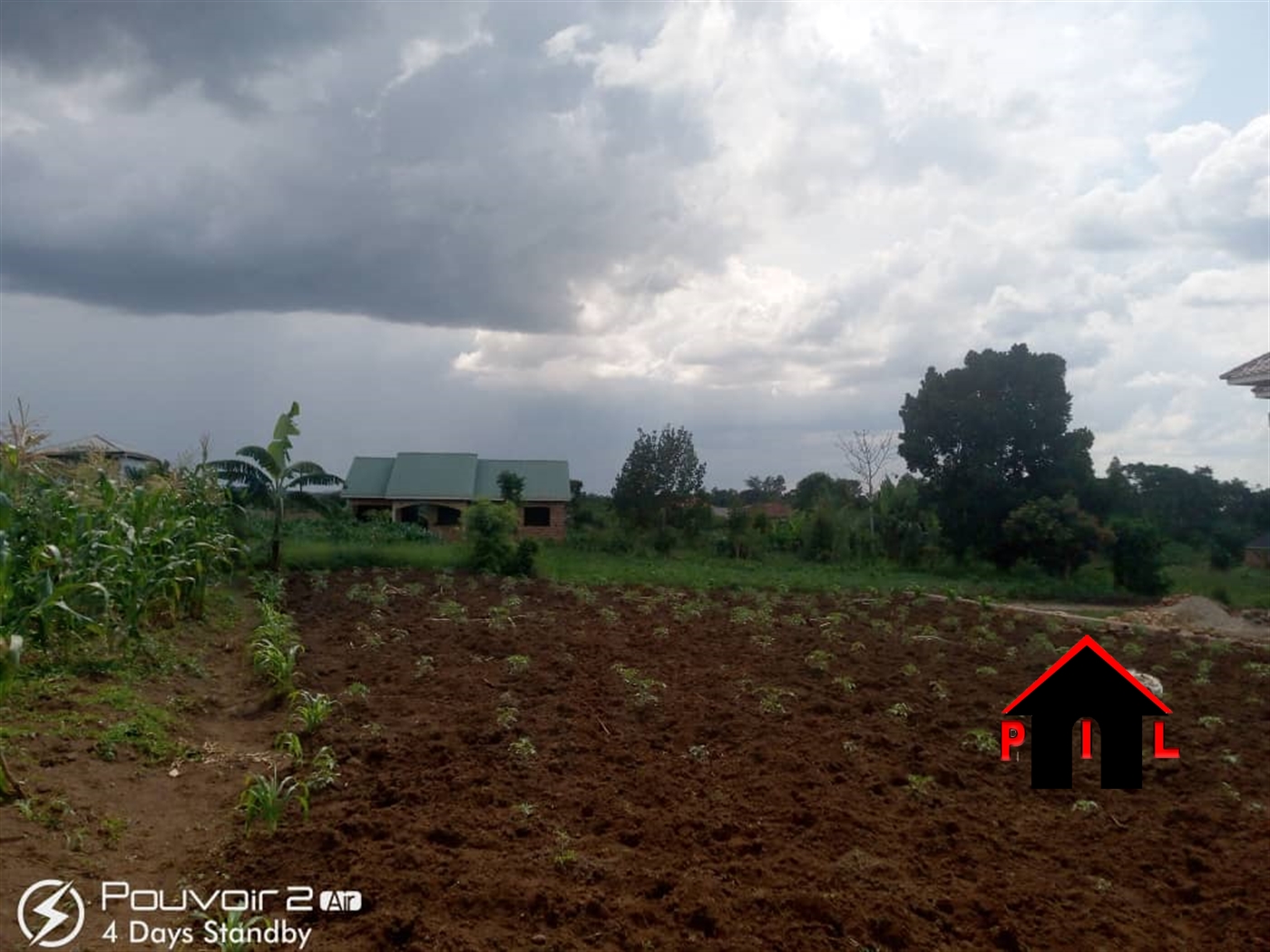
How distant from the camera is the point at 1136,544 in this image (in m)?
22.5

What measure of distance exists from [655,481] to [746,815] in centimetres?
2543

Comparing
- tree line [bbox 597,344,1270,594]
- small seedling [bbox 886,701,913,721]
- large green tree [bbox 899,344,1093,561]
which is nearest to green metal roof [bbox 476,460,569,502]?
tree line [bbox 597,344,1270,594]

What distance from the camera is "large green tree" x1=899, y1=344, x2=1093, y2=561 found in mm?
26344

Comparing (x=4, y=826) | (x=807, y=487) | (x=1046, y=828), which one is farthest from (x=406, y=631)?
(x=807, y=487)

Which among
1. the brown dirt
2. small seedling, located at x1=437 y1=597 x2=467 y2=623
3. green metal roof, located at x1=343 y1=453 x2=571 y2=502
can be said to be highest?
green metal roof, located at x1=343 y1=453 x2=571 y2=502

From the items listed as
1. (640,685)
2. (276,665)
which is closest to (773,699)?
(640,685)

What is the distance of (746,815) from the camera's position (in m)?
5.40

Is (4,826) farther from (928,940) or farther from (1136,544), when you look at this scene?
(1136,544)

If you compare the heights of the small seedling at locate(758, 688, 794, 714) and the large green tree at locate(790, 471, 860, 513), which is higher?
the large green tree at locate(790, 471, 860, 513)

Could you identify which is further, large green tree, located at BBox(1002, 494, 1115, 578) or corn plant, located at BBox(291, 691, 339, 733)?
large green tree, located at BBox(1002, 494, 1115, 578)

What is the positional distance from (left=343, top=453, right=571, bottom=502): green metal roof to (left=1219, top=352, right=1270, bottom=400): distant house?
2545cm

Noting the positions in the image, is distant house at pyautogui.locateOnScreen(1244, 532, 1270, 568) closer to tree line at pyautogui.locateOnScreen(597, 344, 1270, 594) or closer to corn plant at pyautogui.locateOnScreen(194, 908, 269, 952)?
tree line at pyautogui.locateOnScreen(597, 344, 1270, 594)

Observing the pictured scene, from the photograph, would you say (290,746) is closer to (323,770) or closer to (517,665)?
(323,770)

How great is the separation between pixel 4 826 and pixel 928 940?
169 inches
